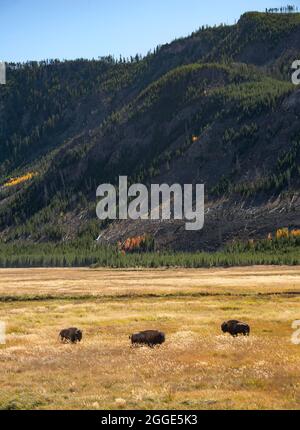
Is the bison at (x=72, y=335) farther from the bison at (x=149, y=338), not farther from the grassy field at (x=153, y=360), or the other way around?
the bison at (x=149, y=338)

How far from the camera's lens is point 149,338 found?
135ft

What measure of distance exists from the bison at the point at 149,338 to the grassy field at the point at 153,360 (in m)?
0.75

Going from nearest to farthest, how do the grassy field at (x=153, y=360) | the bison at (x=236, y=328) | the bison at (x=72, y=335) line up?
the grassy field at (x=153, y=360) < the bison at (x=72, y=335) < the bison at (x=236, y=328)

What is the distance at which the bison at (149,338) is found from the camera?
4125cm

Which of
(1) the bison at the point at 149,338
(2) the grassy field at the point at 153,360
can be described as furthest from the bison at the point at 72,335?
(1) the bison at the point at 149,338

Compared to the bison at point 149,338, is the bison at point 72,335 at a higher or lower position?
lower

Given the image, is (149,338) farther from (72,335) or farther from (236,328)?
(236,328)

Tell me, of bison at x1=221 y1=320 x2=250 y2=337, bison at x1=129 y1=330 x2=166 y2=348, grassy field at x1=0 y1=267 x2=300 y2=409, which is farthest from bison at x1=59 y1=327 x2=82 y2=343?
bison at x1=221 y1=320 x2=250 y2=337

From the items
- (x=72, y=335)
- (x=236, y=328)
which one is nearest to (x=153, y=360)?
(x=72, y=335)

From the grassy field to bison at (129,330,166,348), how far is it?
75 centimetres

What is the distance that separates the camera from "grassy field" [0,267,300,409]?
1090 inches

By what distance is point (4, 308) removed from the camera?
68.8m

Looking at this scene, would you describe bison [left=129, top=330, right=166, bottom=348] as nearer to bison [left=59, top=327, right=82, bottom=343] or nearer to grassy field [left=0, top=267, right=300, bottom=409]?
grassy field [left=0, top=267, right=300, bottom=409]

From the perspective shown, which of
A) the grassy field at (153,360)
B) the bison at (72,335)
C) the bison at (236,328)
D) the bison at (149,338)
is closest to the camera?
the grassy field at (153,360)
